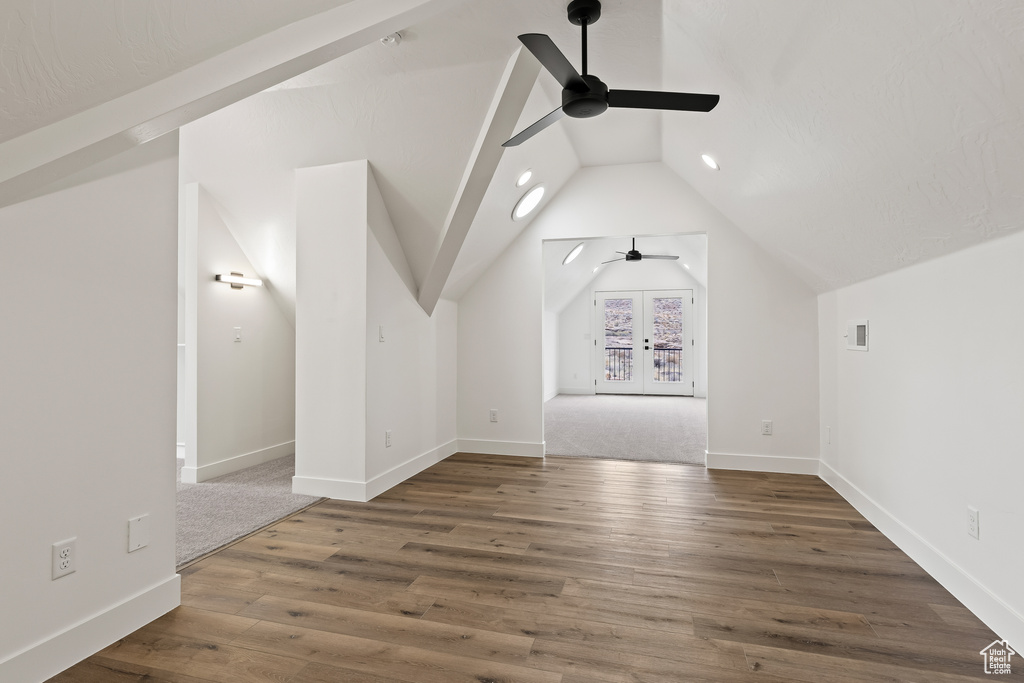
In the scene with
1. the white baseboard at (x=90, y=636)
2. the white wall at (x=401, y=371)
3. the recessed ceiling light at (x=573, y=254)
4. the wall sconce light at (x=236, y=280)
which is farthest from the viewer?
the recessed ceiling light at (x=573, y=254)

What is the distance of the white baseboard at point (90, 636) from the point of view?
1.54 metres

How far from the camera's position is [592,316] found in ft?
34.6

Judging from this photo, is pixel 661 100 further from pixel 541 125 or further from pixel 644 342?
pixel 644 342

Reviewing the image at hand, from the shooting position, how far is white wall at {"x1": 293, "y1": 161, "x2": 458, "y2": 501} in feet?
11.4

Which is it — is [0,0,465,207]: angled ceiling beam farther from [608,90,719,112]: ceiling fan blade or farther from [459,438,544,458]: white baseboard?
[459,438,544,458]: white baseboard

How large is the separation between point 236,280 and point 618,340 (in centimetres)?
767

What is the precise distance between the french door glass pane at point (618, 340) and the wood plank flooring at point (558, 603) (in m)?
7.06

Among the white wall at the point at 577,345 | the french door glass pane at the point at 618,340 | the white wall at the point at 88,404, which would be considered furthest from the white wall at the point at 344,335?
the french door glass pane at the point at 618,340

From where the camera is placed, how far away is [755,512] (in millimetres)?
3236

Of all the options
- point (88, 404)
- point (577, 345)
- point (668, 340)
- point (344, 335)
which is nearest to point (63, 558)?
point (88, 404)

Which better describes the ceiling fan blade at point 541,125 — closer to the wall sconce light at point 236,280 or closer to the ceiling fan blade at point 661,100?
the ceiling fan blade at point 661,100

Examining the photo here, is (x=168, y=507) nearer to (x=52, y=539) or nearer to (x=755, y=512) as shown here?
(x=52, y=539)

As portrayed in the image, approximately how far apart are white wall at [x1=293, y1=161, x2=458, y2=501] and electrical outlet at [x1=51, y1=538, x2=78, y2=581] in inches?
72.0

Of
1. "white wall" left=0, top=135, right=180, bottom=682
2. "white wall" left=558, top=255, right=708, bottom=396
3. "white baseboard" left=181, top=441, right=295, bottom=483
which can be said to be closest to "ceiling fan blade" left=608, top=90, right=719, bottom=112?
"white wall" left=0, top=135, right=180, bottom=682
